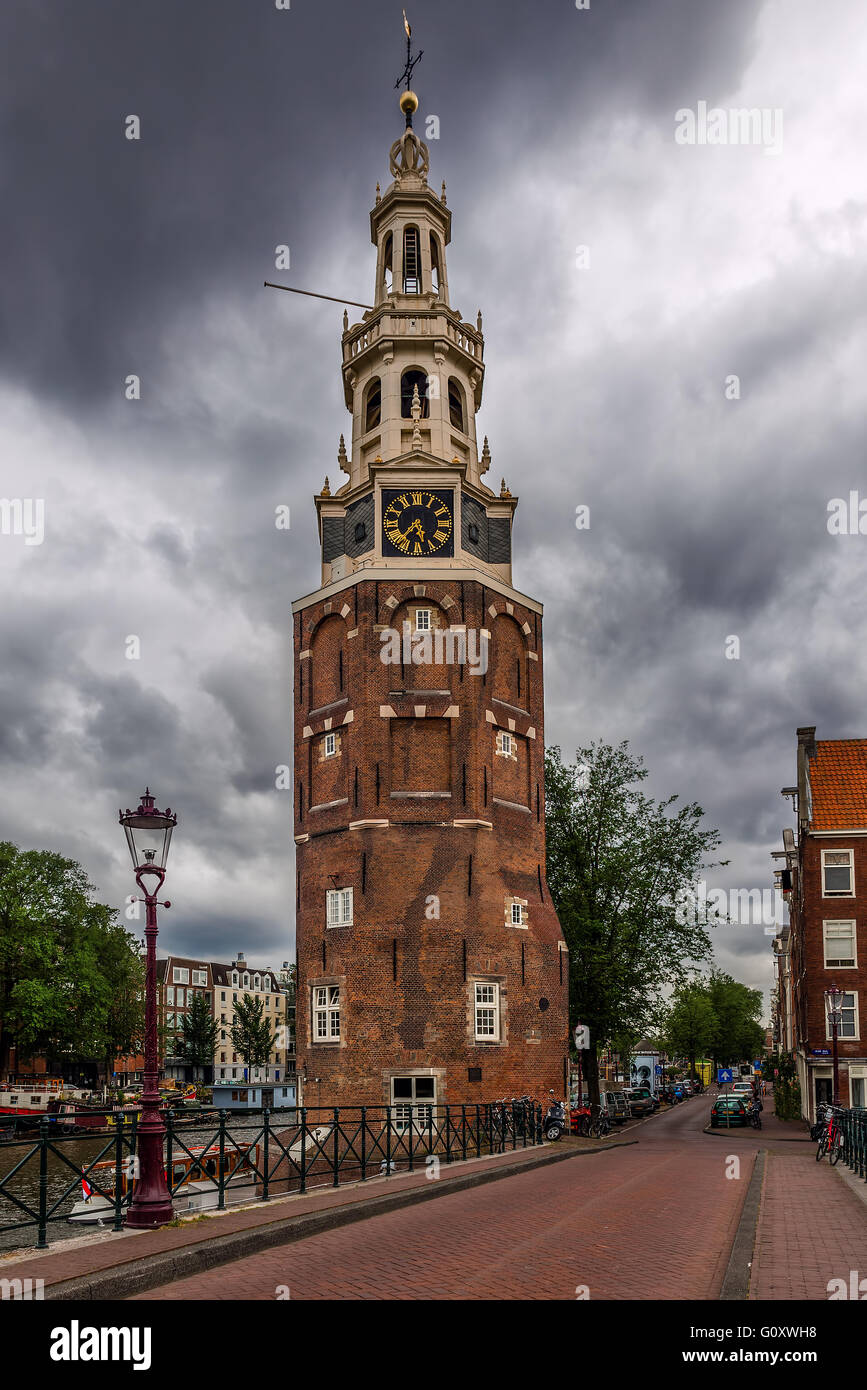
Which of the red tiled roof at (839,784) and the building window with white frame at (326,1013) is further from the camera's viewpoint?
the red tiled roof at (839,784)

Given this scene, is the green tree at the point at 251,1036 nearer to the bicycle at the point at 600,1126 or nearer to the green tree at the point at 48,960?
the green tree at the point at 48,960

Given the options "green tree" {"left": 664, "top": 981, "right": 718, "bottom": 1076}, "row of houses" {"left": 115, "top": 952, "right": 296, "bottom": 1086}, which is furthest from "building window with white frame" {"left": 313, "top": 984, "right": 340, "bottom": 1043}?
"green tree" {"left": 664, "top": 981, "right": 718, "bottom": 1076}

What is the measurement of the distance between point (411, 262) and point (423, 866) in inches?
1056

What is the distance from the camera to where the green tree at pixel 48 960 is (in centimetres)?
6041

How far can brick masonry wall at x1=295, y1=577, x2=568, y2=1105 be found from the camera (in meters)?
33.6

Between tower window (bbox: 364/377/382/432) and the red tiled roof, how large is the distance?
77.3 ft

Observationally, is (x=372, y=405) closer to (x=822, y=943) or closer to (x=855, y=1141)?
(x=822, y=943)

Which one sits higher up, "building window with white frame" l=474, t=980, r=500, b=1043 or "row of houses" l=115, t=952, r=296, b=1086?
"building window with white frame" l=474, t=980, r=500, b=1043

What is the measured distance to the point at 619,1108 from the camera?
52.8 meters

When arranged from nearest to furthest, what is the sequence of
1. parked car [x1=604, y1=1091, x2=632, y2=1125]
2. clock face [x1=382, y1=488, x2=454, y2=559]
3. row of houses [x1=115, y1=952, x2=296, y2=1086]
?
clock face [x1=382, y1=488, x2=454, y2=559] → parked car [x1=604, y1=1091, x2=632, y2=1125] → row of houses [x1=115, y1=952, x2=296, y2=1086]

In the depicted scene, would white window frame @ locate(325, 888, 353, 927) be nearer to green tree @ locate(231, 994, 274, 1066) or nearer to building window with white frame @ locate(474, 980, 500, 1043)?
building window with white frame @ locate(474, 980, 500, 1043)

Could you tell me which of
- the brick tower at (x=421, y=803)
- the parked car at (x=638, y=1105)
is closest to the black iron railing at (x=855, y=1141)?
the brick tower at (x=421, y=803)

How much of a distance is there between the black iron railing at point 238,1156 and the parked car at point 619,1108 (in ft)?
57.4

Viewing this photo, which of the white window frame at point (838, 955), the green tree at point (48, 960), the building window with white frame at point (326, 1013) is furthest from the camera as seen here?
the green tree at point (48, 960)
